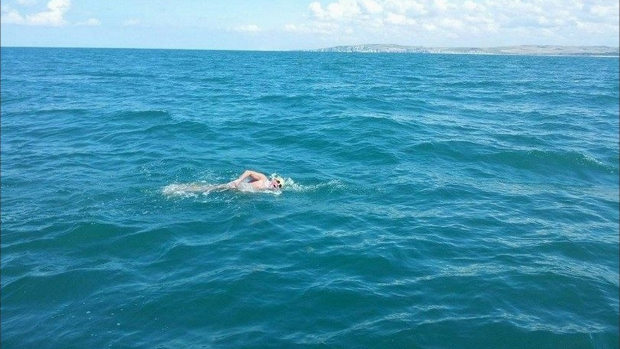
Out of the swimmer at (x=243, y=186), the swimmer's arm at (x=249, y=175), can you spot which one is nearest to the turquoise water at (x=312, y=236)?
the swimmer at (x=243, y=186)

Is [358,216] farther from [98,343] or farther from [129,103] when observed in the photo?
[129,103]

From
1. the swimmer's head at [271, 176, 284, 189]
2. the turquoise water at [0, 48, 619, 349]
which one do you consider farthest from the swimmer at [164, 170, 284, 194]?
the turquoise water at [0, 48, 619, 349]

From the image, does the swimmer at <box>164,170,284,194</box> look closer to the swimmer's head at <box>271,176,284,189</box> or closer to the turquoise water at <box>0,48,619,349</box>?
the swimmer's head at <box>271,176,284,189</box>

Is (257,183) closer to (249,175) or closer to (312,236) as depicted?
(249,175)

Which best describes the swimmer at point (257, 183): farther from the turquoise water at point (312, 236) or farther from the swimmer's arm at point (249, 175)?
the turquoise water at point (312, 236)

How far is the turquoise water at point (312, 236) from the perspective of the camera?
9.38 meters

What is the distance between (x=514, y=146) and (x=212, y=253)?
58.4 ft

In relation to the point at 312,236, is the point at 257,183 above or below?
above

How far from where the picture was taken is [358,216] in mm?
15328

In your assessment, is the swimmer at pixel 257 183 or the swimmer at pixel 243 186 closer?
the swimmer at pixel 243 186

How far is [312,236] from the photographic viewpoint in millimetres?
13867

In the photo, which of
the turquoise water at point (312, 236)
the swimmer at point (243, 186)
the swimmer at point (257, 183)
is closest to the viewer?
the turquoise water at point (312, 236)

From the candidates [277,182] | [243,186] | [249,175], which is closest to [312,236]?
[277,182]

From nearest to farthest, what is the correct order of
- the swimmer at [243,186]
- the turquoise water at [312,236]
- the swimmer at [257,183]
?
the turquoise water at [312,236] → the swimmer at [243,186] → the swimmer at [257,183]
